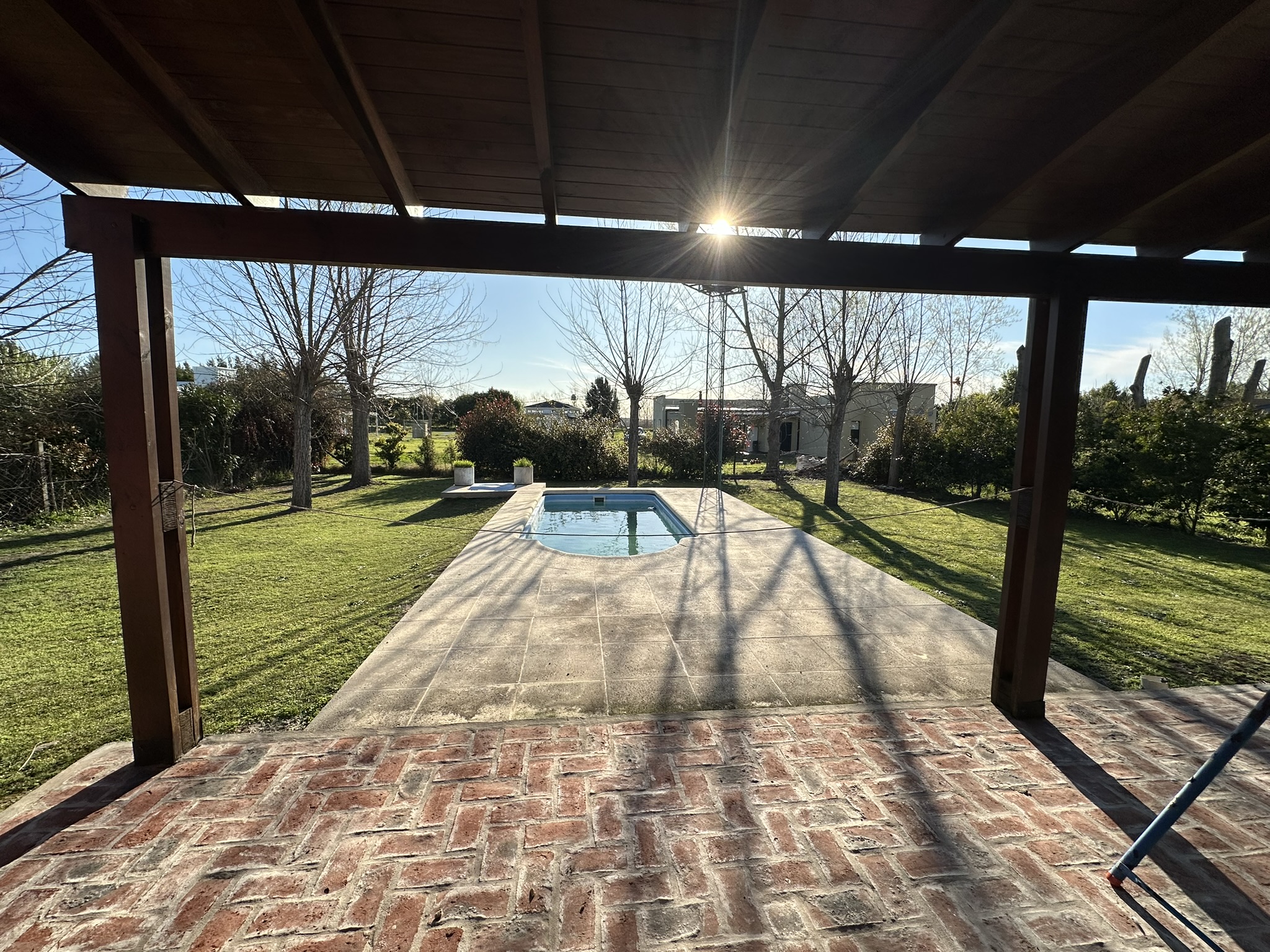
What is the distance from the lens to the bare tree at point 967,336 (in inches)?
551

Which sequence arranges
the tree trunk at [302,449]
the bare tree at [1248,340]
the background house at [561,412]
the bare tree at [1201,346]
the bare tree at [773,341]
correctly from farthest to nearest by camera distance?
the bare tree at [1201,346] → the bare tree at [1248,340] → the background house at [561,412] → the bare tree at [773,341] → the tree trunk at [302,449]

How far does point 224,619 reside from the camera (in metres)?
4.66

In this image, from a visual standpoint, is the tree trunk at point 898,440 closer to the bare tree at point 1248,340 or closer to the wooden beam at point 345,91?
the wooden beam at point 345,91

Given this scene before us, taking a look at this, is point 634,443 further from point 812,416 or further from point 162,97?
point 162,97

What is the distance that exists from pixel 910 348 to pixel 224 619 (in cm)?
1306

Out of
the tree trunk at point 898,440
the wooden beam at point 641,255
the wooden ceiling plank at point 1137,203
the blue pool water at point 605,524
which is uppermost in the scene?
the wooden ceiling plank at point 1137,203

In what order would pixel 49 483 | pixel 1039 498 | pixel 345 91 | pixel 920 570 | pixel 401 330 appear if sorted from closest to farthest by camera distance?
pixel 345 91 < pixel 1039 498 < pixel 920 570 < pixel 49 483 < pixel 401 330

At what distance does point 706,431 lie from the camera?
15531 millimetres

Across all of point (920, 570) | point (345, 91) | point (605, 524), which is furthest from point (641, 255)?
point (605, 524)

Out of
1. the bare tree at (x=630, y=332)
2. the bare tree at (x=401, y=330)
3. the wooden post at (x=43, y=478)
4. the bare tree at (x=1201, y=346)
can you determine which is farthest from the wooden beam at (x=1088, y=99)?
the bare tree at (x=1201, y=346)

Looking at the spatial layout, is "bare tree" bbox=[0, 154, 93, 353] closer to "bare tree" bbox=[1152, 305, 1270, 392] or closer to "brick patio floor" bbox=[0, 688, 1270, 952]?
"brick patio floor" bbox=[0, 688, 1270, 952]

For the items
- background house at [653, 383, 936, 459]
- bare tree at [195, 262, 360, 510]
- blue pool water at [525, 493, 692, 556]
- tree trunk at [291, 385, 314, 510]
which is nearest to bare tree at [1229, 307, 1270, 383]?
background house at [653, 383, 936, 459]

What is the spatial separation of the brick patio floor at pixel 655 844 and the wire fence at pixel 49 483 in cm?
809

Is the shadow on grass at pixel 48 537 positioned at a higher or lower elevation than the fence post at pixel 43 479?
lower
